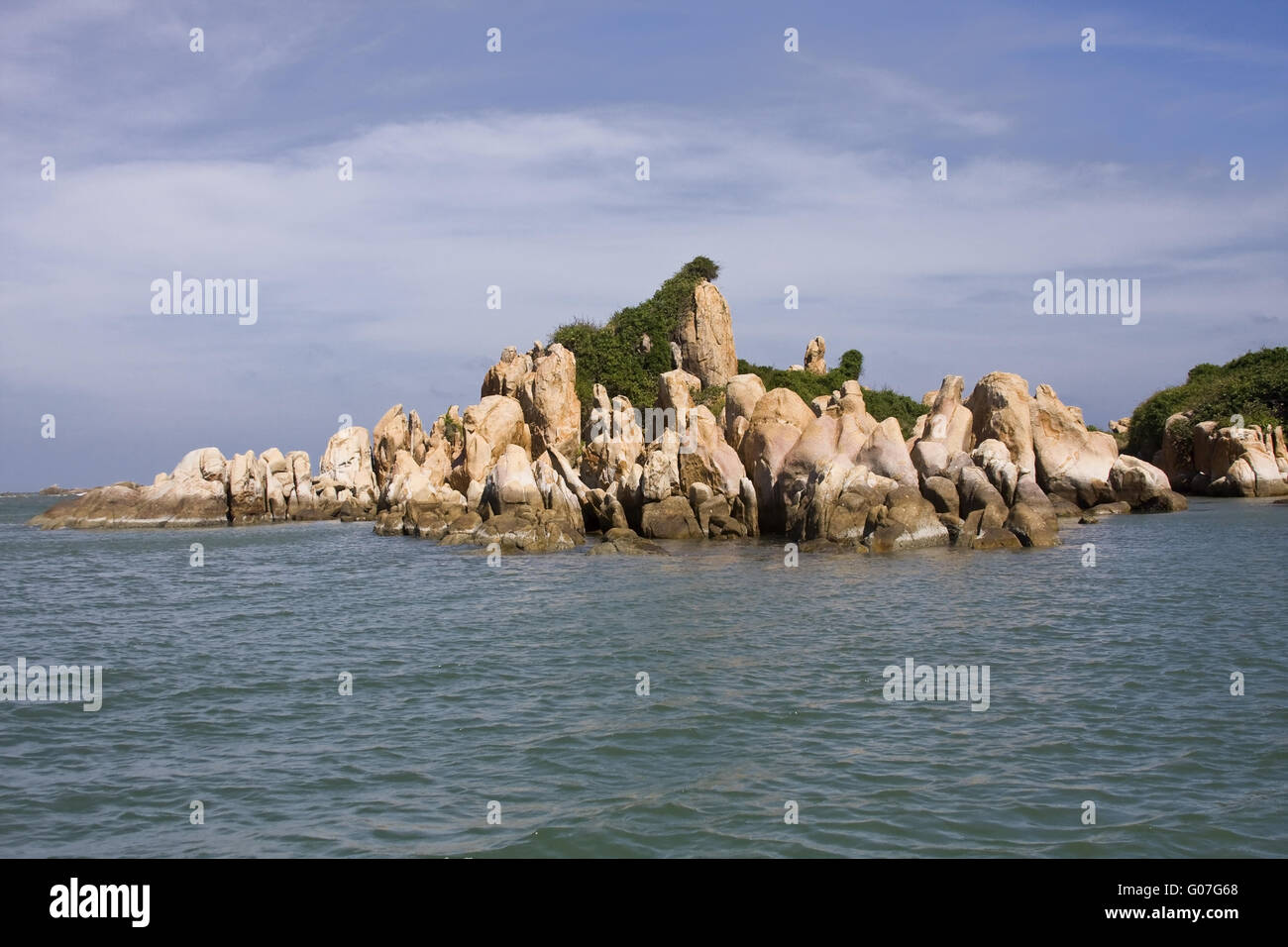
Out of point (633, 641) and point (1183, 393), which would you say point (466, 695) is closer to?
point (633, 641)

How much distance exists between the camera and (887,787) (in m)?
10.7

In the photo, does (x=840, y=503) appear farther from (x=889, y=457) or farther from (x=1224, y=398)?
(x=1224, y=398)

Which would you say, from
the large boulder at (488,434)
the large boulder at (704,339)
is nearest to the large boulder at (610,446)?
the large boulder at (488,434)

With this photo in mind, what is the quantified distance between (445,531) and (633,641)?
2613cm

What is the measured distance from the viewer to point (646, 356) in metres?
69.9

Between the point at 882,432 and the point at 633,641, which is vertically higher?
the point at 882,432

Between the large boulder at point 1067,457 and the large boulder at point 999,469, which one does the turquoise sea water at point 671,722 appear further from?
the large boulder at point 1067,457

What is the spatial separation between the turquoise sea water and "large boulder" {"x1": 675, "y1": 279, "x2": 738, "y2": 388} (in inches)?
1697

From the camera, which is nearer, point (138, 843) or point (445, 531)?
point (138, 843)

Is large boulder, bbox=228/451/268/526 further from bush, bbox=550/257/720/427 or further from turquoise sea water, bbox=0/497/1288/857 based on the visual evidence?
turquoise sea water, bbox=0/497/1288/857

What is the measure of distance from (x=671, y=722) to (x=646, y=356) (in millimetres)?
57367

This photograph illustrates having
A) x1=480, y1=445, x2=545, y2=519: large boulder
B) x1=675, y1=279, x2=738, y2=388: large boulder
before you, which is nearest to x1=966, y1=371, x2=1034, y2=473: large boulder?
x1=480, y1=445, x2=545, y2=519: large boulder
